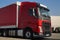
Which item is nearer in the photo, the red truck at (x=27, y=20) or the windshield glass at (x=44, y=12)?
the red truck at (x=27, y=20)

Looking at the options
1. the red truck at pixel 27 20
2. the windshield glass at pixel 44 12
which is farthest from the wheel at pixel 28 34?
the windshield glass at pixel 44 12

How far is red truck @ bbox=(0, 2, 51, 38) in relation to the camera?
17.8 metres

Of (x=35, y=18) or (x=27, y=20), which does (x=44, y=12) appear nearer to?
(x=35, y=18)

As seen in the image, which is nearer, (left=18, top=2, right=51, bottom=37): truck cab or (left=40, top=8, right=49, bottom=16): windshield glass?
(left=18, top=2, right=51, bottom=37): truck cab

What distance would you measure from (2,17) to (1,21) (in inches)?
21.0

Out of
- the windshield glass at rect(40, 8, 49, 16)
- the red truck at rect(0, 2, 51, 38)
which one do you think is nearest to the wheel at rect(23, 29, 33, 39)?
the red truck at rect(0, 2, 51, 38)

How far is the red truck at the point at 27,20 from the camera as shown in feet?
58.3

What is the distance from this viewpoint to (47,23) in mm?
18688

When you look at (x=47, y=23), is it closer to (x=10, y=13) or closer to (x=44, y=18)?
(x=44, y=18)

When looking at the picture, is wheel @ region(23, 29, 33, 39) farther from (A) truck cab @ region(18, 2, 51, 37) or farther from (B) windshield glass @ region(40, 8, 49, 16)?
(B) windshield glass @ region(40, 8, 49, 16)

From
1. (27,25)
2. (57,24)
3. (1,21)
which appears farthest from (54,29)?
(27,25)

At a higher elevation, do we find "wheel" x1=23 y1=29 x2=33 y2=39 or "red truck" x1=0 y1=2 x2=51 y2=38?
"red truck" x1=0 y1=2 x2=51 y2=38

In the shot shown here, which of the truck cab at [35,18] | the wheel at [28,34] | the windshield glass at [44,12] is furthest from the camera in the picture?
the wheel at [28,34]

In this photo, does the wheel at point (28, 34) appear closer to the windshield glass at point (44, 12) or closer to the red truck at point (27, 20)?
the red truck at point (27, 20)
